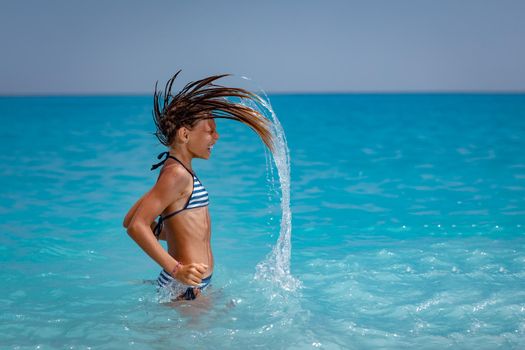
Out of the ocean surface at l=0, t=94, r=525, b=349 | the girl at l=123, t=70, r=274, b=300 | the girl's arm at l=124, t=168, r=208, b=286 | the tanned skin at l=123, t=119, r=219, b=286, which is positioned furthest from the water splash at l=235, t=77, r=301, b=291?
the girl's arm at l=124, t=168, r=208, b=286

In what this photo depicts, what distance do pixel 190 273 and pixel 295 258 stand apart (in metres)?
2.64

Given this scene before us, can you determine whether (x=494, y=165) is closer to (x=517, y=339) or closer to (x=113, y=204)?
(x=113, y=204)

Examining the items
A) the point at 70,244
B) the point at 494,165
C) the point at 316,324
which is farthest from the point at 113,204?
the point at 494,165

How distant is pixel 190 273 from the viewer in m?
3.30

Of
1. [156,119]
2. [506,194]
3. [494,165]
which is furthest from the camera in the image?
[494,165]

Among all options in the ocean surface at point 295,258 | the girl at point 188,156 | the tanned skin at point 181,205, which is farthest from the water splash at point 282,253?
the tanned skin at point 181,205

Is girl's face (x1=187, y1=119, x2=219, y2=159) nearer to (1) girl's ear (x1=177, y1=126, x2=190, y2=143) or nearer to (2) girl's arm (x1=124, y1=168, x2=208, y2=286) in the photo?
(1) girl's ear (x1=177, y1=126, x2=190, y2=143)

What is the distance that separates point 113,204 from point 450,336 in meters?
5.34

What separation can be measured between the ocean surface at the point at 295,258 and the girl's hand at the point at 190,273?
429 millimetres

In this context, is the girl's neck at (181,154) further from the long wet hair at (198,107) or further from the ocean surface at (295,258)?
the ocean surface at (295,258)

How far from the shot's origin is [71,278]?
5.30 metres

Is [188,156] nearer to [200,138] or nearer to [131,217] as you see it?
[200,138]

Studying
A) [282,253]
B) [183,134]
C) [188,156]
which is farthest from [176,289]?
[282,253]

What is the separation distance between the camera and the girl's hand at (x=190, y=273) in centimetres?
330
